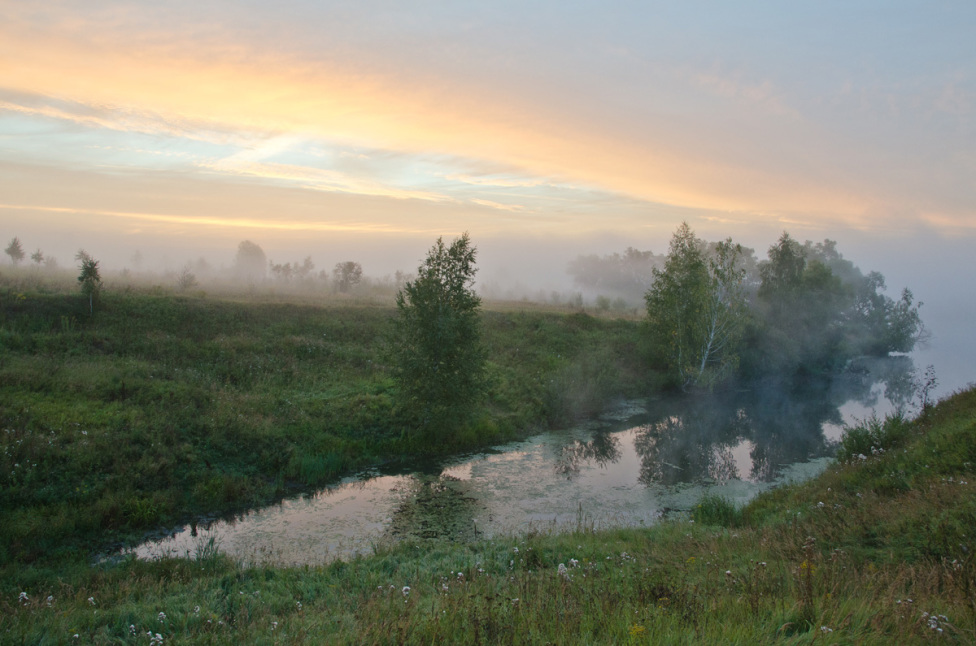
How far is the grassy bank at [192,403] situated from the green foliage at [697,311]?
311cm

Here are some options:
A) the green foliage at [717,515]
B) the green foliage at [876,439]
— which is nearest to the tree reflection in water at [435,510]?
the green foliage at [717,515]

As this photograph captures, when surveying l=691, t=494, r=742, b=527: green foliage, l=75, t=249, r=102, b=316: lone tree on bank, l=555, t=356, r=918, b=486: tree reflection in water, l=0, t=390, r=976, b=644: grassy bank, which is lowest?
l=555, t=356, r=918, b=486: tree reflection in water

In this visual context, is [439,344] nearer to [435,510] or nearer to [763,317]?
[435,510]

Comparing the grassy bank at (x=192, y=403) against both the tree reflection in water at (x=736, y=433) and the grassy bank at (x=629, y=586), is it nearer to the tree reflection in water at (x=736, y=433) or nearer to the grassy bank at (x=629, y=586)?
the grassy bank at (x=629, y=586)

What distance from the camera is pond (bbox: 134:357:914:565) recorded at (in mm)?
12047

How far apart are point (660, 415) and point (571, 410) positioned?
5211 millimetres

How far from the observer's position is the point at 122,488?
12.7 m

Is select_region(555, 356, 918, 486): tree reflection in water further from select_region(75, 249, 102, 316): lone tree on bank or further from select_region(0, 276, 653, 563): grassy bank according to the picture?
select_region(75, 249, 102, 316): lone tree on bank

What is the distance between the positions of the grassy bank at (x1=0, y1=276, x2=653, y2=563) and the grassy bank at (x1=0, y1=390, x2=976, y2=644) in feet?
9.18

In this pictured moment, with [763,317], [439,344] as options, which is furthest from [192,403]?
[763,317]

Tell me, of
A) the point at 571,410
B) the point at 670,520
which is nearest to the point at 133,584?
the point at 670,520

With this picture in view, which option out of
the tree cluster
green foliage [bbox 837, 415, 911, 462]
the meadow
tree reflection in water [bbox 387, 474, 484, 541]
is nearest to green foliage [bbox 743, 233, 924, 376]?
the tree cluster

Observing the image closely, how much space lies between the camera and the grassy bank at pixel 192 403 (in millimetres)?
12203

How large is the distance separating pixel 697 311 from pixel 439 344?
18.6 metres
